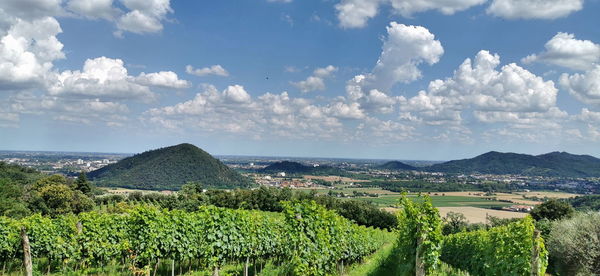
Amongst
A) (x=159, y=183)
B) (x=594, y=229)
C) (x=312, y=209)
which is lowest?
(x=159, y=183)

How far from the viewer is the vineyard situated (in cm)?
1244

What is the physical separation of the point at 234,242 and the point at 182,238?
2.37 m

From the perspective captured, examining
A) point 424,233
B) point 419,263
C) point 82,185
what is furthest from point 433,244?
point 82,185

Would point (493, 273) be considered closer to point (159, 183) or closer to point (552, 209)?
point (552, 209)

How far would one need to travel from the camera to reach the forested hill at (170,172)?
160000 mm

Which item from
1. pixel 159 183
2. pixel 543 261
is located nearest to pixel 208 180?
pixel 159 183

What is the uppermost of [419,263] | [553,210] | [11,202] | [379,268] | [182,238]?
[419,263]

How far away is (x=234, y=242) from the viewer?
51.5ft

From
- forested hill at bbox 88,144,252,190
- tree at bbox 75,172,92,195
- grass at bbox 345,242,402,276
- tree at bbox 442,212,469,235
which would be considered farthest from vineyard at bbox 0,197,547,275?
forested hill at bbox 88,144,252,190

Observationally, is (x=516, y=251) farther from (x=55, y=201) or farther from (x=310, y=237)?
(x=55, y=201)

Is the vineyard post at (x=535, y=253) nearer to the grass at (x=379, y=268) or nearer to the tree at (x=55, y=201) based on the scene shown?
the grass at (x=379, y=268)

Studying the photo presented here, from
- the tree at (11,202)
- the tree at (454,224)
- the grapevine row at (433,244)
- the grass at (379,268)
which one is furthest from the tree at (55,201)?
the tree at (454,224)

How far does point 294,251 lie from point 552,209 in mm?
47672

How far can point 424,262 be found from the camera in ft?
39.1
